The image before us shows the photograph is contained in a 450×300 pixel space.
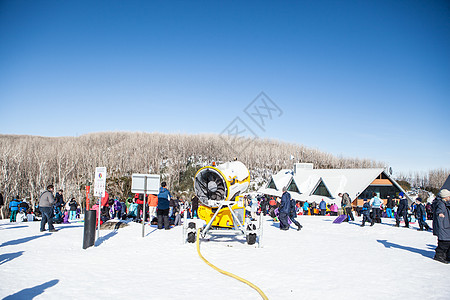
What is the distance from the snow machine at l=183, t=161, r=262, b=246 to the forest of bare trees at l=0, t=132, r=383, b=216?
1152 inches

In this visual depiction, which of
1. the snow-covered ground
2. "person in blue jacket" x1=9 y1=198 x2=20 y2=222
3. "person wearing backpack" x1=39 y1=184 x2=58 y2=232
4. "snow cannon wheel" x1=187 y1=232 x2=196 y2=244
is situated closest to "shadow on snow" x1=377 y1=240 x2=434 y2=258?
the snow-covered ground

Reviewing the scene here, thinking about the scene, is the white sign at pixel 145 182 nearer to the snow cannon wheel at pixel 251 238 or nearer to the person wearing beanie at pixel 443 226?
the snow cannon wheel at pixel 251 238

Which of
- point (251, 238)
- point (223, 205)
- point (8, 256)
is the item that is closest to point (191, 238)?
point (223, 205)

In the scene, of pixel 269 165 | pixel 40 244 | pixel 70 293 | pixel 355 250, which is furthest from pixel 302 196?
pixel 269 165

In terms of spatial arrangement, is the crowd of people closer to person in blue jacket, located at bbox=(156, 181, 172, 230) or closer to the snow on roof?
person in blue jacket, located at bbox=(156, 181, 172, 230)

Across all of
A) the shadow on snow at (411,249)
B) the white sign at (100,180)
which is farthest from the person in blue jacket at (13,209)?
the shadow on snow at (411,249)

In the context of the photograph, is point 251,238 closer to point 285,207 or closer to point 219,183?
point 219,183

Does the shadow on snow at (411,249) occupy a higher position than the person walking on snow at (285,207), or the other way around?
the person walking on snow at (285,207)

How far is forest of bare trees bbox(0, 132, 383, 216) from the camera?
47.9 m

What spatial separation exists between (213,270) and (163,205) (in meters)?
6.19

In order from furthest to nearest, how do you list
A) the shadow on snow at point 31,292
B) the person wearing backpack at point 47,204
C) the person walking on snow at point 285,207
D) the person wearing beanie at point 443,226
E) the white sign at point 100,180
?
the person walking on snow at point 285,207, the person wearing backpack at point 47,204, the white sign at point 100,180, the person wearing beanie at point 443,226, the shadow on snow at point 31,292

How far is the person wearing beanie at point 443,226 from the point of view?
27.7 feet

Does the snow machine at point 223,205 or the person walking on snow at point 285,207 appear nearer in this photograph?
the snow machine at point 223,205

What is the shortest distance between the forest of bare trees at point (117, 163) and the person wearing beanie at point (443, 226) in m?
34.8
